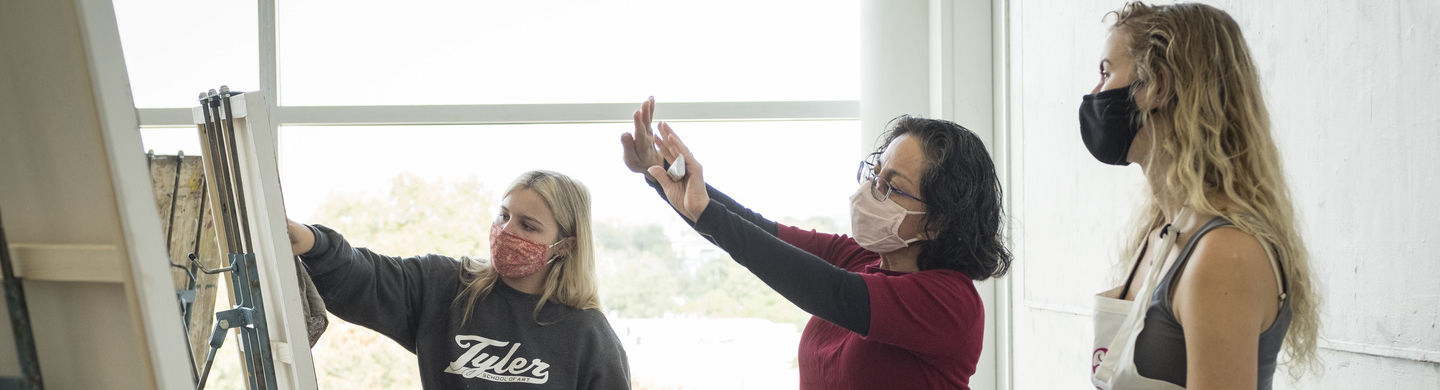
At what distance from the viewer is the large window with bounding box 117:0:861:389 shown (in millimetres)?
3289

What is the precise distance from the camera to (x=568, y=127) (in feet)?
10.8

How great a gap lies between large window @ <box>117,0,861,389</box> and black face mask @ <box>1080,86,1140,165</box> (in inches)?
75.3

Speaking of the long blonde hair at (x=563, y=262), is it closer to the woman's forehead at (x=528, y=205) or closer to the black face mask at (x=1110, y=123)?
the woman's forehead at (x=528, y=205)

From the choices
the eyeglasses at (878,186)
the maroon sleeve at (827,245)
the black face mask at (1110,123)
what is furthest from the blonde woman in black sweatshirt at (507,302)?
the black face mask at (1110,123)

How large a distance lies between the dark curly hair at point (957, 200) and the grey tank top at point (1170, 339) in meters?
0.39

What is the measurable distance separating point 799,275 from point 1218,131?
0.60 meters

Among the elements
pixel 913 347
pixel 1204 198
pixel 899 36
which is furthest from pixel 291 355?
pixel 899 36

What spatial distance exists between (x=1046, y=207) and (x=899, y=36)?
0.89 metres

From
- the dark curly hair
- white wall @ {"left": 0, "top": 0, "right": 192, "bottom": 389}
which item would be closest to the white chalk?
the dark curly hair

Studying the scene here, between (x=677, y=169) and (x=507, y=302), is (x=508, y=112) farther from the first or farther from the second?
(x=677, y=169)

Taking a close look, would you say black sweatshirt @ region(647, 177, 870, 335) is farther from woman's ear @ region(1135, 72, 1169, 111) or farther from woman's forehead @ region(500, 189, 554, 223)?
woman's forehead @ region(500, 189, 554, 223)

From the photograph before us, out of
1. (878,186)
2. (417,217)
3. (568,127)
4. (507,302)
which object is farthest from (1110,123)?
(417,217)

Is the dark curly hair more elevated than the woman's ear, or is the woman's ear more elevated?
the woman's ear

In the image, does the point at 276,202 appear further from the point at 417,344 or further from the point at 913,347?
the point at 913,347
